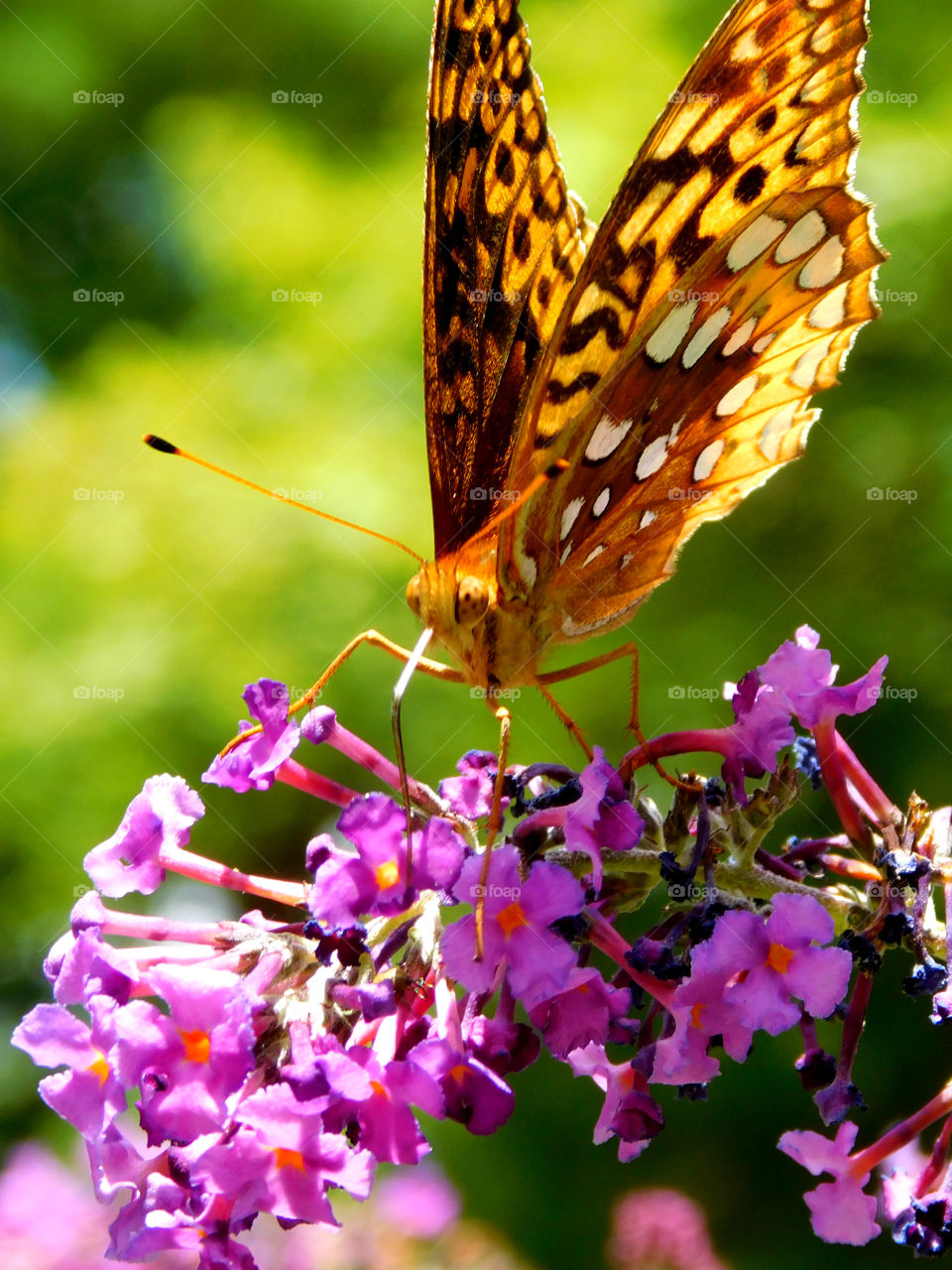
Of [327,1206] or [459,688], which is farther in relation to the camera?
[459,688]

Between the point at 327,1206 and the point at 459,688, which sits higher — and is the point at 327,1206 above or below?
below

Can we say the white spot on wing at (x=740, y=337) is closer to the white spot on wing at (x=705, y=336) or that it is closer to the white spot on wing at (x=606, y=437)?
the white spot on wing at (x=705, y=336)

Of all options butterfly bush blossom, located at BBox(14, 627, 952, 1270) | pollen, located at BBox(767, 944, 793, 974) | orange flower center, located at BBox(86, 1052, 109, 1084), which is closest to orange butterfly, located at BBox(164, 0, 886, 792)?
butterfly bush blossom, located at BBox(14, 627, 952, 1270)

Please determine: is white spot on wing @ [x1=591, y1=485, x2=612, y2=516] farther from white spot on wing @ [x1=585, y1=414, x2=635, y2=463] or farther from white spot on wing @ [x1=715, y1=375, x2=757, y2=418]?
white spot on wing @ [x1=715, y1=375, x2=757, y2=418]

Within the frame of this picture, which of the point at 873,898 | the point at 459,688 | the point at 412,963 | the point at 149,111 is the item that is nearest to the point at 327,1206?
the point at 412,963

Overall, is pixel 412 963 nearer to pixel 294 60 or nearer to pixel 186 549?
pixel 186 549

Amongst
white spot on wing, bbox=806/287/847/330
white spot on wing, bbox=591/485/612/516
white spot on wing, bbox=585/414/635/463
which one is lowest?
white spot on wing, bbox=591/485/612/516

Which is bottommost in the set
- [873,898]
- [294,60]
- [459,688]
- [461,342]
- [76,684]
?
[76,684]
